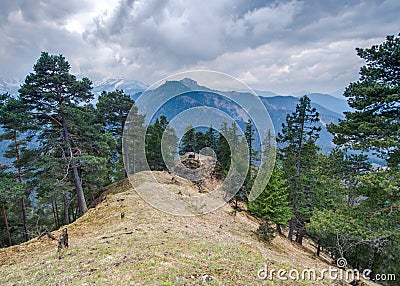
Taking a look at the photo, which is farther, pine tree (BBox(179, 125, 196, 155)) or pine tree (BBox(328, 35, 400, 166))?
pine tree (BBox(179, 125, 196, 155))

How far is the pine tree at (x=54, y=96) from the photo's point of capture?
16.2m

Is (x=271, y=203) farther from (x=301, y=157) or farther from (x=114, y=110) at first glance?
(x=114, y=110)

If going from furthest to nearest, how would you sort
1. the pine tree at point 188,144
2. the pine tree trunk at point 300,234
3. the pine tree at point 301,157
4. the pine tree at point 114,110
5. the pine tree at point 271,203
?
the pine tree at point 188,144, the pine tree at point 114,110, the pine tree trunk at point 300,234, the pine tree at point 301,157, the pine tree at point 271,203

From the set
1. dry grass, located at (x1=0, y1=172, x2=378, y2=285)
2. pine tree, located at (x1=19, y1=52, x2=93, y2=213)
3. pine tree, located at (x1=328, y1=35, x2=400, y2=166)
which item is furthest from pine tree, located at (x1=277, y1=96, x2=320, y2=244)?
pine tree, located at (x1=19, y1=52, x2=93, y2=213)

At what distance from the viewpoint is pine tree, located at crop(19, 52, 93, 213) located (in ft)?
53.1

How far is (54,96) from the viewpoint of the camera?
16953 mm

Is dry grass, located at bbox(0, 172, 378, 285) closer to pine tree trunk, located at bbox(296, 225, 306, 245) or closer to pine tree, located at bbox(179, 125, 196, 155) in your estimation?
pine tree trunk, located at bbox(296, 225, 306, 245)

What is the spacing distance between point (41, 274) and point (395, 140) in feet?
54.1

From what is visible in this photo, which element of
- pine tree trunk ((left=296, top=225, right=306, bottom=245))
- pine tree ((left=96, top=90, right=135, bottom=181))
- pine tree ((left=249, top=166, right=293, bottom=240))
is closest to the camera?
pine tree ((left=249, top=166, right=293, bottom=240))

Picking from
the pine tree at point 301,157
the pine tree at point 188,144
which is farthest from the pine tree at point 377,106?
the pine tree at point 188,144

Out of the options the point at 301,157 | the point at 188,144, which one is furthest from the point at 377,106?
the point at 188,144

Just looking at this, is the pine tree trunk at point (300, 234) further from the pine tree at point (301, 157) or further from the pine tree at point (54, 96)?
the pine tree at point (54, 96)

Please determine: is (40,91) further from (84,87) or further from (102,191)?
(102,191)

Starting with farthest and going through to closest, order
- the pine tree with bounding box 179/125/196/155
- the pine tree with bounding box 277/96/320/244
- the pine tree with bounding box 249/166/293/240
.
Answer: the pine tree with bounding box 179/125/196/155 < the pine tree with bounding box 277/96/320/244 < the pine tree with bounding box 249/166/293/240
